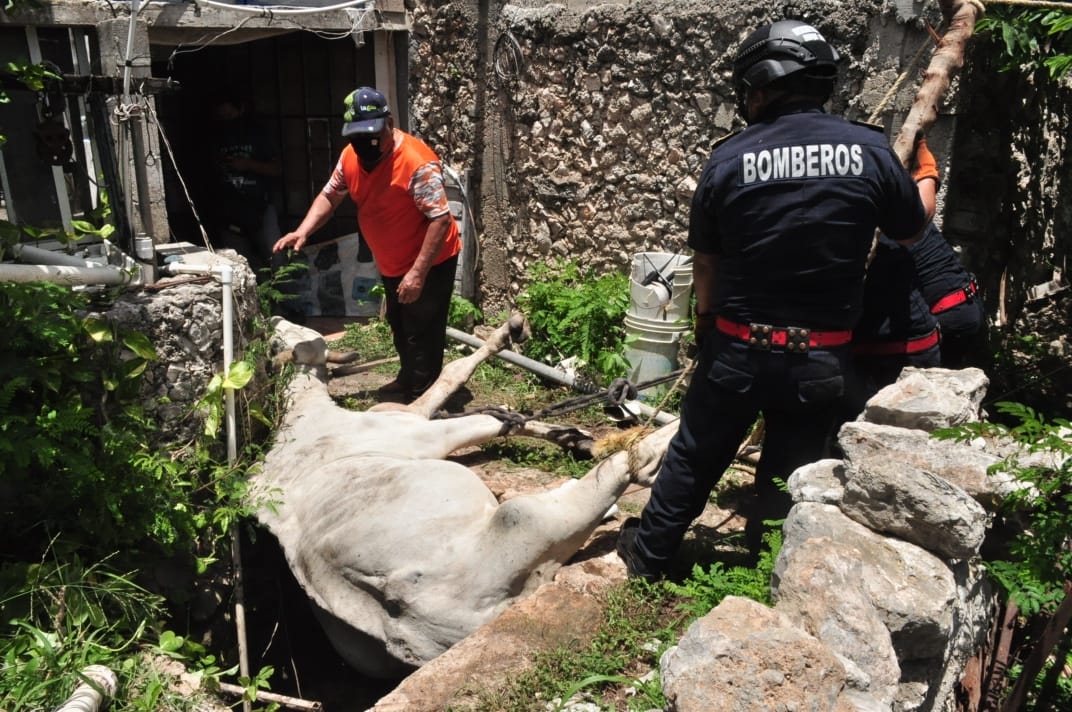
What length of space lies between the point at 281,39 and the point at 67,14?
3.61 metres

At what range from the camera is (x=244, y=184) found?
27.1ft

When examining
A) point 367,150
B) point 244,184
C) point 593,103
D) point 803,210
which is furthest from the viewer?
point 244,184

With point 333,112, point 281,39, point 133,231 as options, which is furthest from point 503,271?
point 133,231

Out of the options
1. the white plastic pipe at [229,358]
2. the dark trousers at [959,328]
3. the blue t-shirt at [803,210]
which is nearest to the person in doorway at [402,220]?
the white plastic pipe at [229,358]

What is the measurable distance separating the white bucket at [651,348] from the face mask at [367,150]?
1.96 metres

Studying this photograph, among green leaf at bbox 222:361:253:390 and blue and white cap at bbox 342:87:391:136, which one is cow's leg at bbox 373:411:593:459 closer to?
green leaf at bbox 222:361:253:390

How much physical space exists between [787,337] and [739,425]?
15.0 inches

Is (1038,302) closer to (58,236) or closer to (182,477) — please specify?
(182,477)

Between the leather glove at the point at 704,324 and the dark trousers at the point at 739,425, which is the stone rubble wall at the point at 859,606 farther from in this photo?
the leather glove at the point at 704,324

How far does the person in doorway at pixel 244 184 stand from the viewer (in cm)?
827

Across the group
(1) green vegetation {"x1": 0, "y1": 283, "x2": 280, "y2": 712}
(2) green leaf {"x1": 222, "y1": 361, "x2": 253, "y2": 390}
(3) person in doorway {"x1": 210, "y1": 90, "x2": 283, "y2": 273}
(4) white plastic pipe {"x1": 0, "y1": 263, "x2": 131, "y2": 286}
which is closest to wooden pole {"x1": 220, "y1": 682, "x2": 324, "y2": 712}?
(1) green vegetation {"x1": 0, "y1": 283, "x2": 280, "y2": 712}

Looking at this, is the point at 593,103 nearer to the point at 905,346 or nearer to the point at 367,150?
the point at 367,150

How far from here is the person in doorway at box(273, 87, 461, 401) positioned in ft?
17.2

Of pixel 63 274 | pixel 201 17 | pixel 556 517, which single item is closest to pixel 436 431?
pixel 556 517
